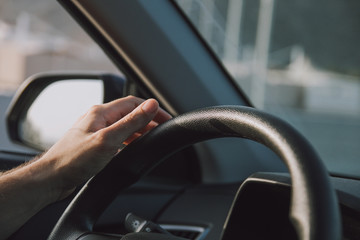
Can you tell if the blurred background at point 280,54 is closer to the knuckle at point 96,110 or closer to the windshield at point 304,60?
the windshield at point 304,60

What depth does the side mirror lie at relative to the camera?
2.07m

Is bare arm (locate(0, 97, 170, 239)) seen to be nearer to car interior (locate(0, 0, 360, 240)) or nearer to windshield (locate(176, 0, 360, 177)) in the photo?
car interior (locate(0, 0, 360, 240))

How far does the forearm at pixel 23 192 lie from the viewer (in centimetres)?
106

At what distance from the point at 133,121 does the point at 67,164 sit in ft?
0.65

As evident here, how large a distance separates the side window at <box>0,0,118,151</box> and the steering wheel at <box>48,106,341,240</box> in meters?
22.1

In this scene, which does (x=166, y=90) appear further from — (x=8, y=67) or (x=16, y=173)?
(x=8, y=67)

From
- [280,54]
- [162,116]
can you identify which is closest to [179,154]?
[162,116]

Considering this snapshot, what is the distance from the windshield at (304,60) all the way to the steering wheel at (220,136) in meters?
20.8

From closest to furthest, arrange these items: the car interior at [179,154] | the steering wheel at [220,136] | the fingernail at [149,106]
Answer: the steering wheel at [220,136] → the car interior at [179,154] → the fingernail at [149,106]

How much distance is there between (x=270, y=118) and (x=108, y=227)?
3.54 ft

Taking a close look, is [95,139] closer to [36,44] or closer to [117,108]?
[117,108]

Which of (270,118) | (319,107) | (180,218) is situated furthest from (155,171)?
(319,107)

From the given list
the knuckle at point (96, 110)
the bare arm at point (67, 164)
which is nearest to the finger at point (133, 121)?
the bare arm at point (67, 164)

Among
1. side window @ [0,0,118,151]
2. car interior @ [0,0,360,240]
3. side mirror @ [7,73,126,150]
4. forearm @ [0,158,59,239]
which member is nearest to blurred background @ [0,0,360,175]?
side window @ [0,0,118,151]
